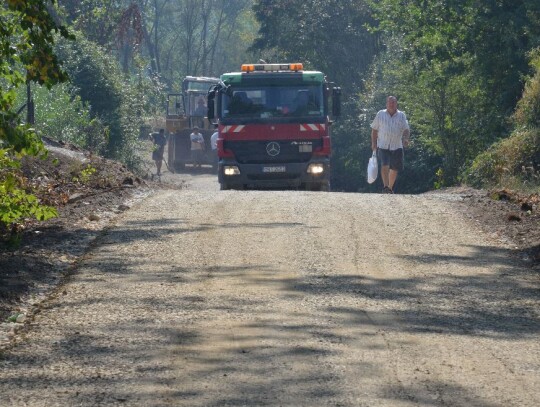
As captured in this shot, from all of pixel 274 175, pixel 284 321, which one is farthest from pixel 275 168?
pixel 284 321

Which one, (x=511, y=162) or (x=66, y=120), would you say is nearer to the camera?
(x=511, y=162)

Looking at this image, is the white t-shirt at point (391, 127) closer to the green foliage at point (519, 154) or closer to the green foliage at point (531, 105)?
the green foliage at point (519, 154)

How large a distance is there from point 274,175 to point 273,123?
1.03 metres

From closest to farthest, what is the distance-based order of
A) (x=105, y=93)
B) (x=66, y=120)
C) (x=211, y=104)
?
(x=211, y=104) < (x=66, y=120) < (x=105, y=93)

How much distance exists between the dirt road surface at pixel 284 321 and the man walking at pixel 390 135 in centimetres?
693

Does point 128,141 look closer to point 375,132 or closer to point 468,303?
point 375,132

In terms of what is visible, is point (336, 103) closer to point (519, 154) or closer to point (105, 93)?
point (519, 154)

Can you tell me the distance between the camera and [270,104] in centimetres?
2258

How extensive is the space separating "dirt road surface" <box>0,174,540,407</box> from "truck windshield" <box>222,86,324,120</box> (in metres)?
8.32

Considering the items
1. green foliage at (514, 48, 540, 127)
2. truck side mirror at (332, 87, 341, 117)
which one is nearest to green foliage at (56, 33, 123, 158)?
truck side mirror at (332, 87, 341, 117)

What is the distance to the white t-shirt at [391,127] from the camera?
21172 mm

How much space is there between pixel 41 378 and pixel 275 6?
160 feet

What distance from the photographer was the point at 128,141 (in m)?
34.8

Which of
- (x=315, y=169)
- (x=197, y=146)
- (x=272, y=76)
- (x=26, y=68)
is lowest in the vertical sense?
(x=197, y=146)
